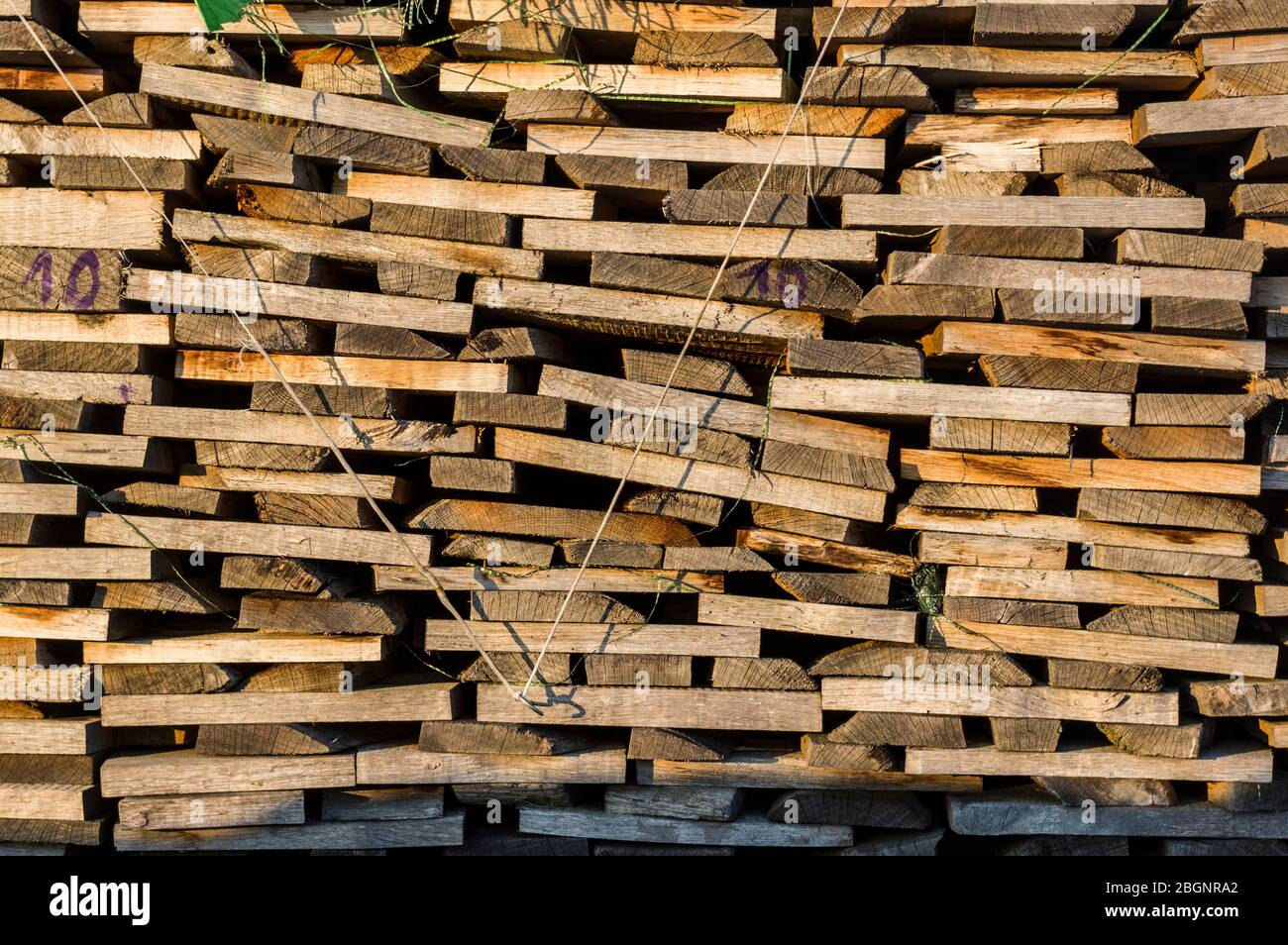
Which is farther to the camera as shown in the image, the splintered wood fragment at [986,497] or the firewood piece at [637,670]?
the firewood piece at [637,670]

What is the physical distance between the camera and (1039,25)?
12.2 feet

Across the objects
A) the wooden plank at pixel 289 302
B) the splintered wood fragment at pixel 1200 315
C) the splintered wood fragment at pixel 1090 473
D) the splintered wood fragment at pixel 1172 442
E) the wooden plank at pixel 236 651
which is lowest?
the wooden plank at pixel 236 651

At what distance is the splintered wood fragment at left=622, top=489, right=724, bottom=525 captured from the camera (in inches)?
150

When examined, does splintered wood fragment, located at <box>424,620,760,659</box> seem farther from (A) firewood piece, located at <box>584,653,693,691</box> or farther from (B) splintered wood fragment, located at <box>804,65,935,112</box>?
(B) splintered wood fragment, located at <box>804,65,935,112</box>

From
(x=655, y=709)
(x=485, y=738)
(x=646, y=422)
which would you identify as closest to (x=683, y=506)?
(x=646, y=422)

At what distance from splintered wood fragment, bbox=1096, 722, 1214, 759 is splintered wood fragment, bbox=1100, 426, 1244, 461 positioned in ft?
3.54

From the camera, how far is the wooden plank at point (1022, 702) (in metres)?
3.78

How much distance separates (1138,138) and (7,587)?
4803 mm

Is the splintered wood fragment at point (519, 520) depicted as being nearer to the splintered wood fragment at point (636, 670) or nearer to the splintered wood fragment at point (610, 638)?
the splintered wood fragment at point (610, 638)

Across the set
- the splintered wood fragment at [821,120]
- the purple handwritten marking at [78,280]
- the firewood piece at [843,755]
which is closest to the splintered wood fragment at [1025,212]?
the splintered wood fragment at [821,120]

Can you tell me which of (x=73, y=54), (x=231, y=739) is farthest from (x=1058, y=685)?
(x=73, y=54)

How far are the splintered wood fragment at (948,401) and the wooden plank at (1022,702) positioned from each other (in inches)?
33.0

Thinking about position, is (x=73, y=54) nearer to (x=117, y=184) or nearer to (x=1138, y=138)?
(x=117, y=184)

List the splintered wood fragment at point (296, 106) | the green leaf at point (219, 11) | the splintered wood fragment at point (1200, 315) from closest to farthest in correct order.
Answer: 1. the green leaf at point (219, 11)
2. the splintered wood fragment at point (1200, 315)
3. the splintered wood fragment at point (296, 106)
